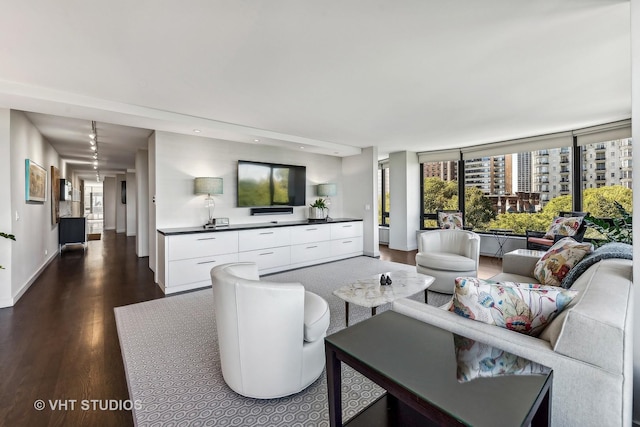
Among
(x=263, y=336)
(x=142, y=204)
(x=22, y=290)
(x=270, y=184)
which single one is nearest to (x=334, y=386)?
(x=263, y=336)

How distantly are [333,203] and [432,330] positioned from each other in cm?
553

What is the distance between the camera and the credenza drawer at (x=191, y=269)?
401 cm

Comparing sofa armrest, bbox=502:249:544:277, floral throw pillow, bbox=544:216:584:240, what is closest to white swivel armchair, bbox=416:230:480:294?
sofa armrest, bbox=502:249:544:277

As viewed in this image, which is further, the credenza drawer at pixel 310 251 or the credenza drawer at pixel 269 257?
the credenza drawer at pixel 310 251

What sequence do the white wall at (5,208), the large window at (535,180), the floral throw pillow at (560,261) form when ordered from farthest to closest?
1. the large window at (535,180)
2. the white wall at (5,208)
3. the floral throw pillow at (560,261)

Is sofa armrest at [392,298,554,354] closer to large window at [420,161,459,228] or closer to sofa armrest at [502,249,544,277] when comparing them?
sofa armrest at [502,249,544,277]

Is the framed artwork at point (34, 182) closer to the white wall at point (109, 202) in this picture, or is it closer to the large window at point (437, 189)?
the large window at point (437, 189)

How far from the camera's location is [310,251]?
5.59 m

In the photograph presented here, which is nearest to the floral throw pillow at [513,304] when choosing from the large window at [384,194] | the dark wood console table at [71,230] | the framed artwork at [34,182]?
the framed artwork at [34,182]

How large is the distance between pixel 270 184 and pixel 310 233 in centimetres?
121

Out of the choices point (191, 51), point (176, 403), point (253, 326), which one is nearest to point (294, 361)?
point (253, 326)

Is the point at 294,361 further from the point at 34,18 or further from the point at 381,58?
the point at 34,18

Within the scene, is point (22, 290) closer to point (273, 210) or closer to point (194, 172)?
point (194, 172)

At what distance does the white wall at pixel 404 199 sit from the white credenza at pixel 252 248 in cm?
132
